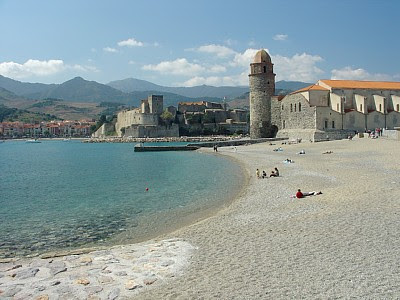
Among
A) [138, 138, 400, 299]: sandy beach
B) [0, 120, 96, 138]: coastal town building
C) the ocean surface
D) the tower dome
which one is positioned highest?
the tower dome

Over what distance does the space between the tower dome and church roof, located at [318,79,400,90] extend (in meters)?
7.00

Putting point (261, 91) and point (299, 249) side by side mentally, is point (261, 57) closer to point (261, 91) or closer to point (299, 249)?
point (261, 91)

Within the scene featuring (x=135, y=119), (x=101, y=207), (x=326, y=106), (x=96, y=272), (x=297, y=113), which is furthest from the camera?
(x=135, y=119)

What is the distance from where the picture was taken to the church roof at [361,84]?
1662 inches

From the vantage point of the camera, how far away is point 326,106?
39719 mm

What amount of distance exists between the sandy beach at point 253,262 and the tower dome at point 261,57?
123 feet

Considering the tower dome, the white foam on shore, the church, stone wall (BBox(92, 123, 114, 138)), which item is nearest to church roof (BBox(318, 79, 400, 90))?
the church

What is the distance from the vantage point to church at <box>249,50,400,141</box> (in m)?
39.5

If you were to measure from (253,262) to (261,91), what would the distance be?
4186 cm

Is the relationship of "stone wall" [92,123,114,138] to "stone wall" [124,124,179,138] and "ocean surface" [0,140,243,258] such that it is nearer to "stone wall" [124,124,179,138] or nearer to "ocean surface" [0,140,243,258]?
"stone wall" [124,124,179,138]

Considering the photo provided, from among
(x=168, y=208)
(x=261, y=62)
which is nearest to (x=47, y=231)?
(x=168, y=208)

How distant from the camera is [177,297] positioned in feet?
17.0

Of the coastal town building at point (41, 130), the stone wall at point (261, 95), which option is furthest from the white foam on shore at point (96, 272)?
the coastal town building at point (41, 130)

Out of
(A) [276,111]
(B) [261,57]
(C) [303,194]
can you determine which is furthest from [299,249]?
(B) [261,57]
